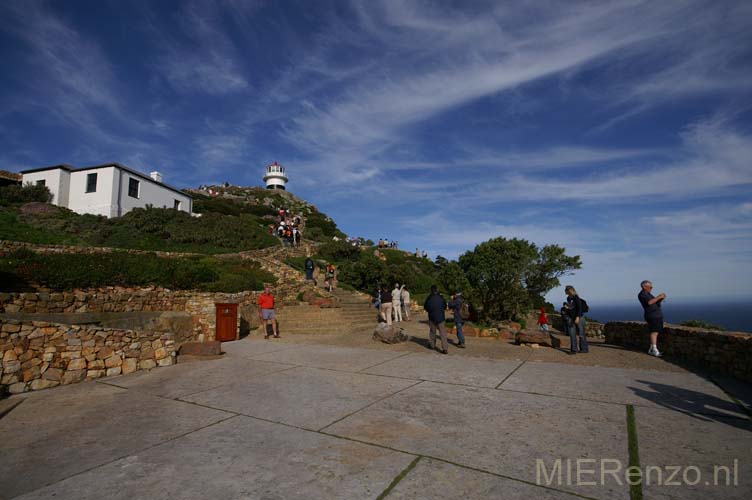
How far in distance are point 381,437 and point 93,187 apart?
112ft

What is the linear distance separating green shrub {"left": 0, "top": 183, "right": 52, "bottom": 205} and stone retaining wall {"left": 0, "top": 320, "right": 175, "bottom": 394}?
27.8m

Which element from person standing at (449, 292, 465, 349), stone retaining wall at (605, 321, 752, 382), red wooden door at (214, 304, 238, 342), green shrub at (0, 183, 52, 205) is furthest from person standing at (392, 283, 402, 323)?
green shrub at (0, 183, 52, 205)

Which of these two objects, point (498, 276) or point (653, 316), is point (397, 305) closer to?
point (498, 276)

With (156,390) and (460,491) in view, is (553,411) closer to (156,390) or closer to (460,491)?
(460,491)

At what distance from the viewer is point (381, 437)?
3.87 m

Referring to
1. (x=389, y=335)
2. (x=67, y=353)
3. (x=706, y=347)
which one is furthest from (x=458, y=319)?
(x=67, y=353)

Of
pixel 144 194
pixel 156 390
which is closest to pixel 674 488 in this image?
pixel 156 390

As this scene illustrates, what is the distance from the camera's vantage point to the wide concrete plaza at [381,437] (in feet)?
9.58

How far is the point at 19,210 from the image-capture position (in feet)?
79.6

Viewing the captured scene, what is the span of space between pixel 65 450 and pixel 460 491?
395cm

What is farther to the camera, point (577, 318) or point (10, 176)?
point (10, 176)

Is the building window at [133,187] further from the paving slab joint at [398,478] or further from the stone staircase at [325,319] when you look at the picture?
the paving slab joint at [398,478]

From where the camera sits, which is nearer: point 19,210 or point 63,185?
point 19,210

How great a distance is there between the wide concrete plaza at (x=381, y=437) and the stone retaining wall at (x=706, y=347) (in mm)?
648
